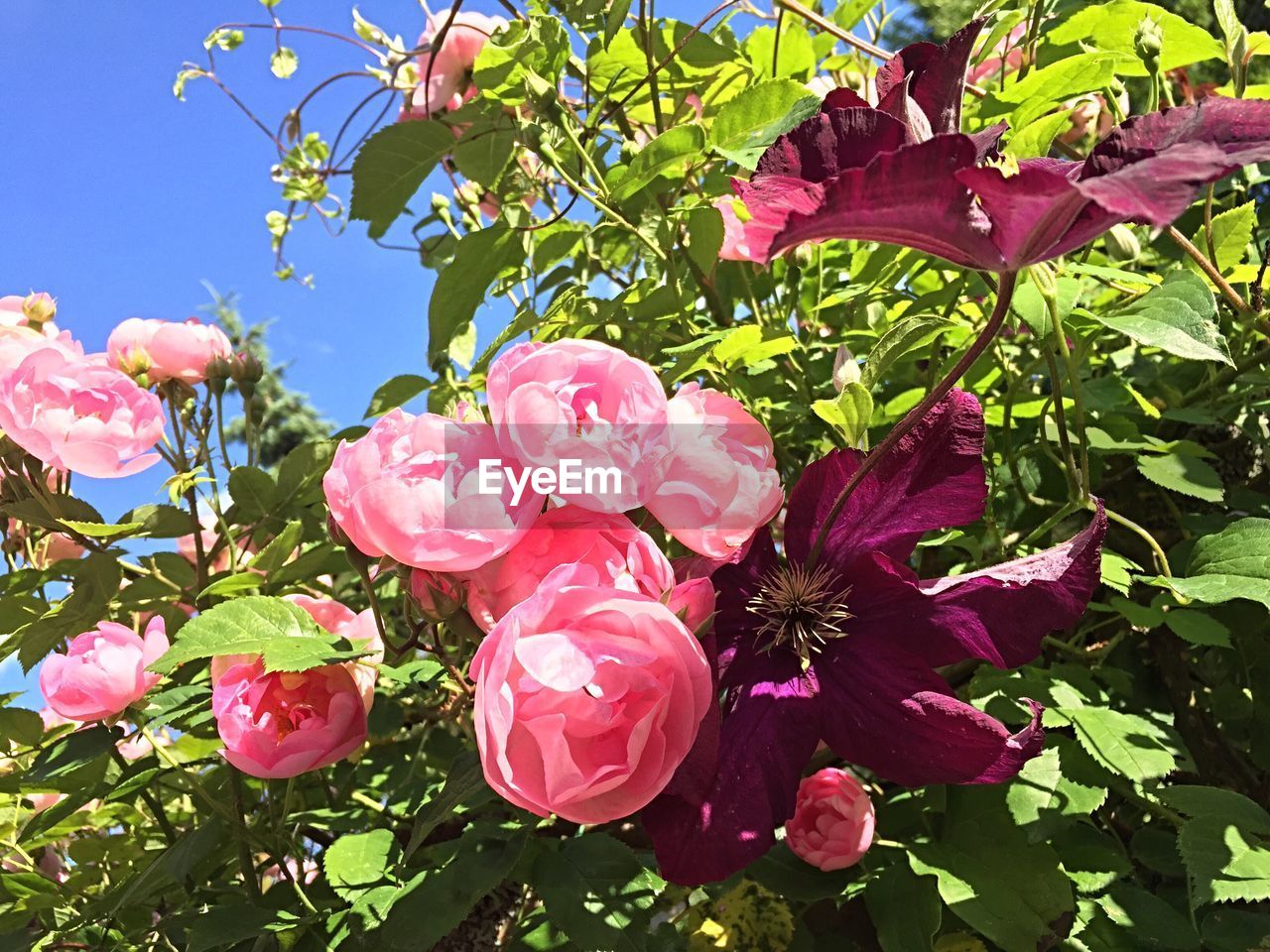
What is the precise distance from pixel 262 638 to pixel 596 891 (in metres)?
0.23

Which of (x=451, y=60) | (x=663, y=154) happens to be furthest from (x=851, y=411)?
(x=451, y=60)

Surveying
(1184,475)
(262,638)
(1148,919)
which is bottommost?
(1148,919)

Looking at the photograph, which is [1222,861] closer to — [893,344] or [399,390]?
[893,344]

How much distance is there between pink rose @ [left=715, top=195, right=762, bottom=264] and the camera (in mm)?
744

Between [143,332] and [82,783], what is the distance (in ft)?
1.20

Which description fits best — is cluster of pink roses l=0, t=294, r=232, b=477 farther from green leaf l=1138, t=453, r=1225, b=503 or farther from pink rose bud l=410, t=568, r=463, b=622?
green leaf l=1138, t=453, r=1225, b=503

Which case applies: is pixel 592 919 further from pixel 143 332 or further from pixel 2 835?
pixel 2 835

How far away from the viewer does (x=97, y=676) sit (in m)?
0.62

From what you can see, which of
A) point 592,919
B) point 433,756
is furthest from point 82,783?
point 592,919

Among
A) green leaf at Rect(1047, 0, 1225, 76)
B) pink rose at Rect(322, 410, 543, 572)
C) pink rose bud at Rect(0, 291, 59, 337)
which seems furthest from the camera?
pink rose bud at Rect(0, 291, 59, 337)

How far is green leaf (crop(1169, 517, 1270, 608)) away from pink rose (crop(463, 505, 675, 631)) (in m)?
0.32

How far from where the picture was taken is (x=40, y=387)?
0.64m

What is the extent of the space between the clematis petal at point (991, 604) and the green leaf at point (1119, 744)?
22cm

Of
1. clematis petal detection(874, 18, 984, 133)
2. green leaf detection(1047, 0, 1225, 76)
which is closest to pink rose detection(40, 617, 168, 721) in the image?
clematis petal detection(874, 18, 984, 133)
